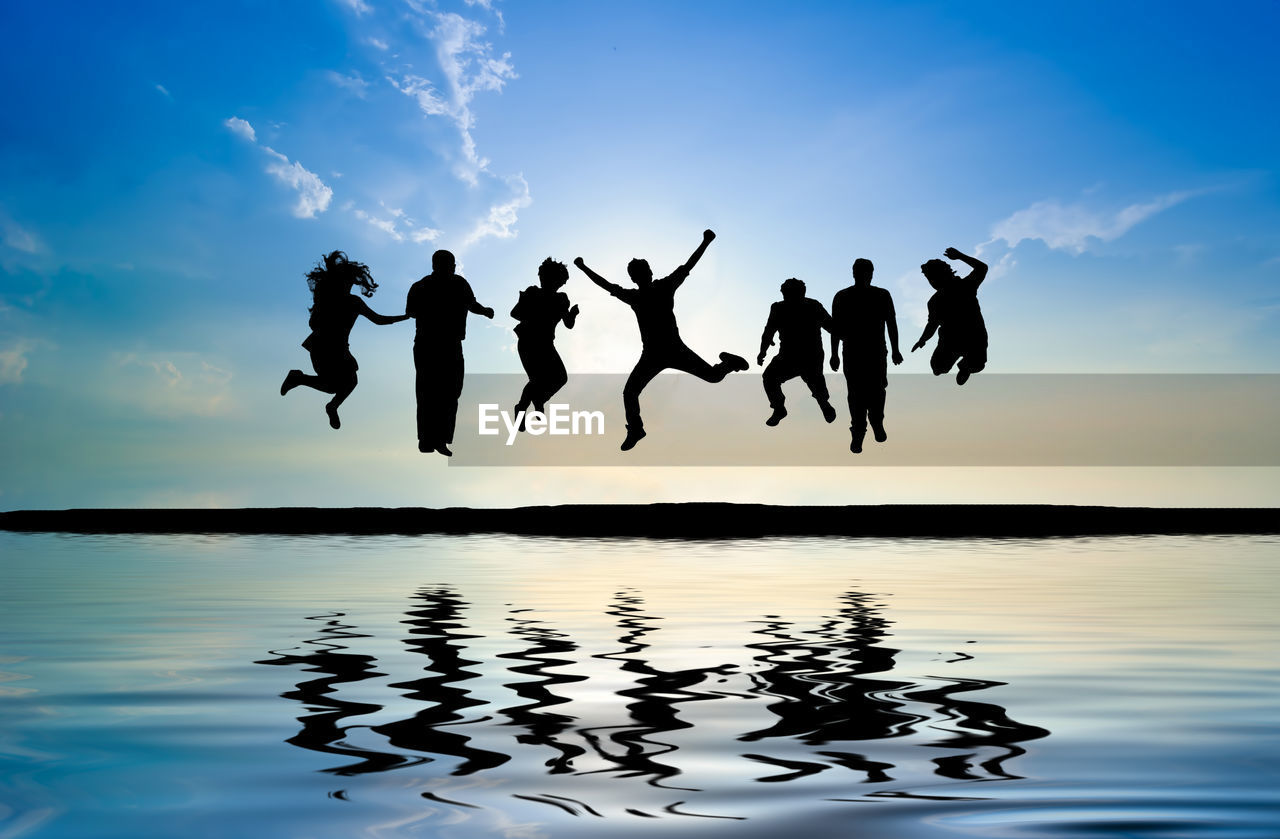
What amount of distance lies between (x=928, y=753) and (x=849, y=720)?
3.16 ft

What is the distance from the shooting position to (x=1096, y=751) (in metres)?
6.93

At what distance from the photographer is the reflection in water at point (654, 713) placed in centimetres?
642

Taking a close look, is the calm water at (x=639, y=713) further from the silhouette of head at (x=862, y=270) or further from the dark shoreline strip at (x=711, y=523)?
the dark shoreline strip at (x=711, y=523)

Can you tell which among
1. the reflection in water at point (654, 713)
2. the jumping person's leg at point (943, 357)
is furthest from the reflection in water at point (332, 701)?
the jumping person's leg at point (943, 357)

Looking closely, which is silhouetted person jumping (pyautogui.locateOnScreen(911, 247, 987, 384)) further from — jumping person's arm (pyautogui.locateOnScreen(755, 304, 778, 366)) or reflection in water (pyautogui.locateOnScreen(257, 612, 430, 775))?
reflection in water (pyautogui.locateOnScreen(257, 612, 430, 775))

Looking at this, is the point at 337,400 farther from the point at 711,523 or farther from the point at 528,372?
the point at 711,523

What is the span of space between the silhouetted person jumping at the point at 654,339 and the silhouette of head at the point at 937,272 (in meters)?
3.17

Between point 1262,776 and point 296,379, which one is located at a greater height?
point 296,379

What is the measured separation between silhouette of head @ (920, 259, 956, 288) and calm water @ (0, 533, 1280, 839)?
4.86m

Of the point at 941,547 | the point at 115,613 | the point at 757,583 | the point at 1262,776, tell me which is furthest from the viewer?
the point at 941,547

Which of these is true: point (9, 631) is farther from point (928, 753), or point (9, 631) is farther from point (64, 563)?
point (64, 563)

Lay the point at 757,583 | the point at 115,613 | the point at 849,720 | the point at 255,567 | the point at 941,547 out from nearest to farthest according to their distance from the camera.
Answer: the point at 849,720, the point at 115,613, the point at 757,583, the point at 255,567, the point at 941,547

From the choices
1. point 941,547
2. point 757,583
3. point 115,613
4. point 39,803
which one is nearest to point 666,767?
point 39,803

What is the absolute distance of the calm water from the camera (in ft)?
18.0
